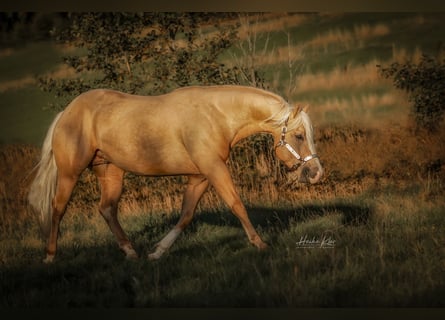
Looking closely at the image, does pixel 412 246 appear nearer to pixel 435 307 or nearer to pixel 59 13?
pixel 435 307

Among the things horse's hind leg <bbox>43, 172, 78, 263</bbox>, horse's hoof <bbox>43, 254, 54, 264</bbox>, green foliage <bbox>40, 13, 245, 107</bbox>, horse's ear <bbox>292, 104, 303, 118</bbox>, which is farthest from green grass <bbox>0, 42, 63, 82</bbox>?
horse's ear <bbox>292, 104, 303, 118</bbox>

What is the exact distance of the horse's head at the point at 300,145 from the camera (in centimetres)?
538

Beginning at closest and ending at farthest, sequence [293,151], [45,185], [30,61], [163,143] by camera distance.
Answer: [293,151] < [163,143] < [45,185] < [30,61]

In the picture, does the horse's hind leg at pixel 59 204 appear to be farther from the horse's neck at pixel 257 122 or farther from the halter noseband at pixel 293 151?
the halter noseband at pixel 293 151

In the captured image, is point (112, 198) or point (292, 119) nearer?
point (292, 119)

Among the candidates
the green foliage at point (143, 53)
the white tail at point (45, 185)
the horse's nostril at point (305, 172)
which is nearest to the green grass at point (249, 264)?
the white tail at point (45, 185)

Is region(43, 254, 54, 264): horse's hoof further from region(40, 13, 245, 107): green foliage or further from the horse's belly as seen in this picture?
region(40, 13, 245, 107): green foliage

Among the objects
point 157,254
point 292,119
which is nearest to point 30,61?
point 157,254

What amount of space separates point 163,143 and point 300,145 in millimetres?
1068

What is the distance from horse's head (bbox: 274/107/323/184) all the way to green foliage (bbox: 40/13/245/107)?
40.1 inches

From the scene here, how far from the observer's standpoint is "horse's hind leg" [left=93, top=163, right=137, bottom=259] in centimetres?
568

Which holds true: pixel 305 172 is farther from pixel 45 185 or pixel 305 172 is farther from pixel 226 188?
pixel 45 185

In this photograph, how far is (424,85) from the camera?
6207 mm

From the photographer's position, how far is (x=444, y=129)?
6148 millimetres
